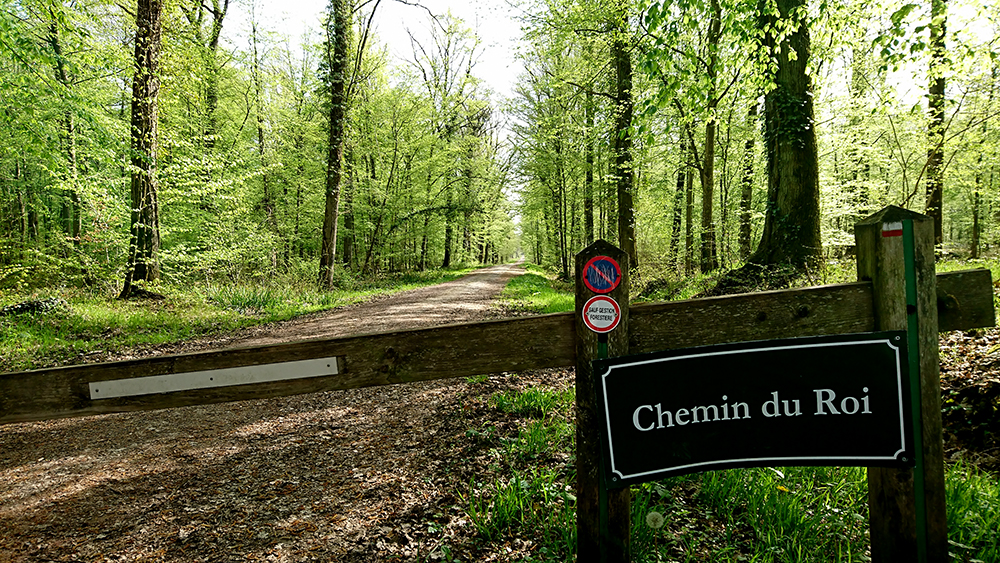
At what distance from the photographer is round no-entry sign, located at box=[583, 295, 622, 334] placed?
1.87 m

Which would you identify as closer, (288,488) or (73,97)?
(288,488)

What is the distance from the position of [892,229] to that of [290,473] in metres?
4.07

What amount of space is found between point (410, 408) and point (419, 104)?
19314mm

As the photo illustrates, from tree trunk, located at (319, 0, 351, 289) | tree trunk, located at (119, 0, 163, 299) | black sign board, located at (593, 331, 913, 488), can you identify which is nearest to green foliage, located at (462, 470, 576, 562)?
black sign board, located at (593, 331, 913, 488)

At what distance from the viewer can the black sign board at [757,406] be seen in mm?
1750

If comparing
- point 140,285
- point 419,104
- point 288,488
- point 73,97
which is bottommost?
point 288,488

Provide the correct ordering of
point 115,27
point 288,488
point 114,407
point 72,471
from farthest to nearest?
point 115,27, point 72,471, point 288,488, point 114,407

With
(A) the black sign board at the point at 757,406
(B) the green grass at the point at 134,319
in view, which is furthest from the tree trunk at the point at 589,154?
(A) the black sign board at the point at 757,406

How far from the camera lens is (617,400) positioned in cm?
182

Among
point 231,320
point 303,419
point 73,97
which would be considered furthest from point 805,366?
point 73,97

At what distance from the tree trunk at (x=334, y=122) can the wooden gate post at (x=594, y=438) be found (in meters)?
14.3

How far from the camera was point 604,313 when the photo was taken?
1874 mm

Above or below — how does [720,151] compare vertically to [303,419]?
above

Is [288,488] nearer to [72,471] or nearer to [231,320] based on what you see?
[72,471]
